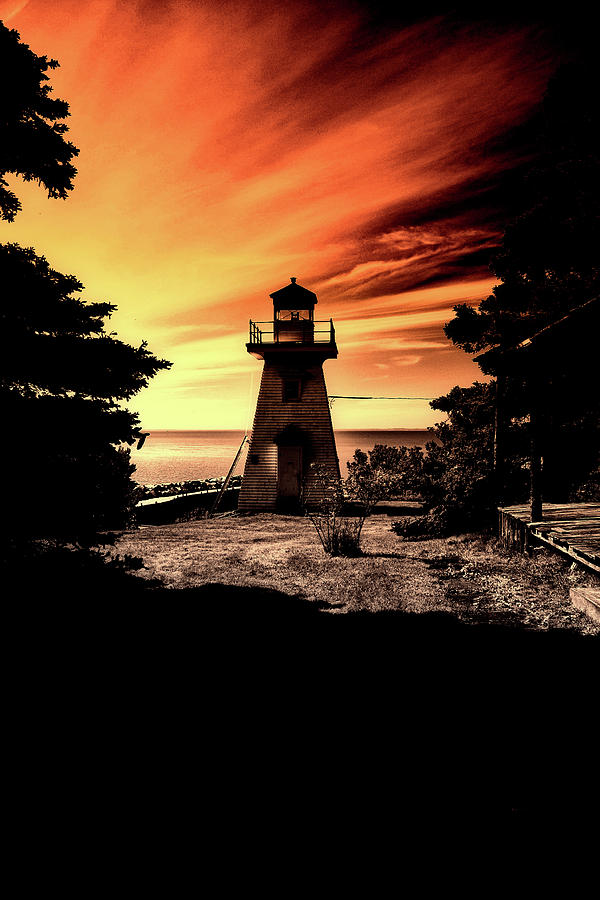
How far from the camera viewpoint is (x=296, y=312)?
24359 millimetres

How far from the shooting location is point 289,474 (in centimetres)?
2433

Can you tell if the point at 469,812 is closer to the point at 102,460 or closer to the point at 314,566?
the point at 102,460

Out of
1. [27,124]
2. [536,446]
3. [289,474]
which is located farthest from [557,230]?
[289,474]

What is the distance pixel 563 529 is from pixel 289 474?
17.3 m

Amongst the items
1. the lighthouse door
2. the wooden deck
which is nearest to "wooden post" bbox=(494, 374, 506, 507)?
the wooden deck

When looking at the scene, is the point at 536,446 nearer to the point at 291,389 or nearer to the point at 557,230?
the point at 557,230

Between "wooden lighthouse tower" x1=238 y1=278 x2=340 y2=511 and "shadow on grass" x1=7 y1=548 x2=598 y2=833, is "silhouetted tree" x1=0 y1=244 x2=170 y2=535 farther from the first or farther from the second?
"wooden lighthouse tower" x1=238 y1=278 x2=340 y2=511

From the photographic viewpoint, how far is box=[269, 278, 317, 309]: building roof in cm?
2384

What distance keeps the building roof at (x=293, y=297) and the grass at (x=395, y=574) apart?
560 inches

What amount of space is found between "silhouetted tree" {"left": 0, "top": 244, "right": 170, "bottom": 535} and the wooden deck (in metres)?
7.71

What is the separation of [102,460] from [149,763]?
5119mm

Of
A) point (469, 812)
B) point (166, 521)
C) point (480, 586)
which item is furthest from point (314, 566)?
point (166, 521)

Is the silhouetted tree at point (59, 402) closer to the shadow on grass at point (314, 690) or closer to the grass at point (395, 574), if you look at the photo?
the shadow on grass at point (314, 690)

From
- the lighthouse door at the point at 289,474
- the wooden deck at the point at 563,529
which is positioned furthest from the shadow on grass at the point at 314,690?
the lighthouse door at the point at 289,474
